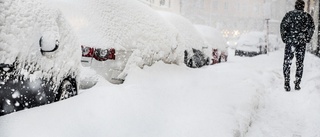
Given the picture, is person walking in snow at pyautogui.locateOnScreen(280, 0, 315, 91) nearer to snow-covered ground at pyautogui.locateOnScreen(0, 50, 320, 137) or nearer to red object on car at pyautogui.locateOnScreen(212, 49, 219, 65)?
snow-covered ground at pyautogui.locateOnScreen(0, 50, 320, 137)

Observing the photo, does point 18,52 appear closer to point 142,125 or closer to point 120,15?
point 142,125

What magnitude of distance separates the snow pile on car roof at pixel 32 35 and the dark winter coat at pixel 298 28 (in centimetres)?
473

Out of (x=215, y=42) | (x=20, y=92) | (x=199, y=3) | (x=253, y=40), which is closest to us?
(x=20, y=92)

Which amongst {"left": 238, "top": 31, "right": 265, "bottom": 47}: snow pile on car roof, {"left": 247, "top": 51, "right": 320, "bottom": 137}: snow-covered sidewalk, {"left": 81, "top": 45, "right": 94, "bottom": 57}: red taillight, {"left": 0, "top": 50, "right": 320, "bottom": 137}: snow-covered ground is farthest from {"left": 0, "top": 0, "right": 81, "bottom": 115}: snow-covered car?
{"left": 238, "top": 31, "right": 265, "bottom": 47}: snow pile on car roof

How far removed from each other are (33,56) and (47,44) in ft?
0.82

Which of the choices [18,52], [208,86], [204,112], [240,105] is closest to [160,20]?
[208,86]

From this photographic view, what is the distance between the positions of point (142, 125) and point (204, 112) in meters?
1.02

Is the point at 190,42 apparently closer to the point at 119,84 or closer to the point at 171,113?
the point at 119,84

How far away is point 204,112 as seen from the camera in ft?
14.7

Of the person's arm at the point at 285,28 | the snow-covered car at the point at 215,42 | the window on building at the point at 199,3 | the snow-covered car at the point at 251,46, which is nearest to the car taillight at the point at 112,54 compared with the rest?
the person's arm at the point at 285,28

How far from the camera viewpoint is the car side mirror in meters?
3.84

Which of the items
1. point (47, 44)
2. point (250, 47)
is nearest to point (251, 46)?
point (250, 47)

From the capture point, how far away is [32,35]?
3.65 meters

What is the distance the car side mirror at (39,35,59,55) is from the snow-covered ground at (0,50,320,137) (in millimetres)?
541
